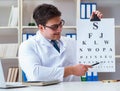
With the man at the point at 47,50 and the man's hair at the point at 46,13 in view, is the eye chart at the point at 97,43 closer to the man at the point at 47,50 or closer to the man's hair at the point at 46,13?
the man at the point at 47,50

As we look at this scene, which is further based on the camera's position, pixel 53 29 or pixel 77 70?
pixel 53 29

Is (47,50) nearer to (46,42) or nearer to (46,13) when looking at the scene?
(46,42)

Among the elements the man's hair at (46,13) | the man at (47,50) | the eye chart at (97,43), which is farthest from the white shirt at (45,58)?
the eye chart at (97,43)

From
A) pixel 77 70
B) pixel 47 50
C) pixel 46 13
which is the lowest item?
pixel 77 70

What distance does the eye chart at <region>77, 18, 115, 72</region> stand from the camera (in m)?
1.78

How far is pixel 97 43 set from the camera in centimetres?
179

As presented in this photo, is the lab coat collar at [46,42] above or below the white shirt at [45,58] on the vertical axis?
above

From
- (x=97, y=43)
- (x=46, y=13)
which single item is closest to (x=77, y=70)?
(x=97, y=43)

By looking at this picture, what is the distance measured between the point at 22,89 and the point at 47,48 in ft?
2.33

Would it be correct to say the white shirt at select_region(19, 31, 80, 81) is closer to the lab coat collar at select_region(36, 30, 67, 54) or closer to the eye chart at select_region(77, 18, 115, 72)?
the lab coat collar at select_region(36, 30, 67, 54)

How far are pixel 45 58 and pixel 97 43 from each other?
1.85 feet

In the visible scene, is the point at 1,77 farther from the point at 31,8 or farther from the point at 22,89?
the point at 31,8

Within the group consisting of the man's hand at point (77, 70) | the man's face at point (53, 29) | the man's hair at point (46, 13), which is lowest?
the man's hand at point (77, 70)

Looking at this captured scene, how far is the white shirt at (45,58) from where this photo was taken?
6.82ft
